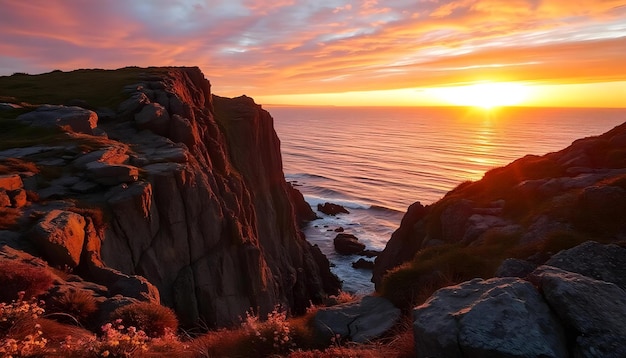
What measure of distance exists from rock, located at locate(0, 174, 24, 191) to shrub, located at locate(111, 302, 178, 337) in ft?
40.2

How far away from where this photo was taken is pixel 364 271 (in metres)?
71.3

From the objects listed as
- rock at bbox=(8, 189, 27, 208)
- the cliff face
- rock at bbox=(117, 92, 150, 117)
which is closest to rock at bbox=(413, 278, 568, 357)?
the cliff face

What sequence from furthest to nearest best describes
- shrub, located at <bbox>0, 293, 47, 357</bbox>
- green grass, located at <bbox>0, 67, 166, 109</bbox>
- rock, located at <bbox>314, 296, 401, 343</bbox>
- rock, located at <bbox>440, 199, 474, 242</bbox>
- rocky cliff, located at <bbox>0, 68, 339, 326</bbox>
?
green grass, located at <bbox>0, 67, 166, 109</bbox> → rock, located at <bbox>440, 199, 474, 242</bbox> → rocky cliff, located at <bbox>0, 68, 339, 326</bbox> → rock, located at <bbox>314, 296, 401, 343</bbox> → shrub, located at <bbox>0, 293, 47, 357</bbox>

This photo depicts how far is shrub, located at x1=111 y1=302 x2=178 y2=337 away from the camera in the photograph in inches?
394

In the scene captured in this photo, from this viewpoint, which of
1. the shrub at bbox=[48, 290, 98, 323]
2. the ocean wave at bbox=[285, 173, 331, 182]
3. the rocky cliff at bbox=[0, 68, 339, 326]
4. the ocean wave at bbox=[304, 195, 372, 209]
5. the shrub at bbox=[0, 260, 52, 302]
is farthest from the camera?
the ocean wave at bbox=[285, 173, 331, 182]

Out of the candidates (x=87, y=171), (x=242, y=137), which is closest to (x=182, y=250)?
(x=87, y=171)

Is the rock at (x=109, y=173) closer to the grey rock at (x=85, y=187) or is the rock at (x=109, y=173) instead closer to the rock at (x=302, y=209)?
the grey rock at (x=85, y=187)

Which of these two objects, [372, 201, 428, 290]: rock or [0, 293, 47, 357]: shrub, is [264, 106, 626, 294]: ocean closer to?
[372, 201, 428, 290]: rock

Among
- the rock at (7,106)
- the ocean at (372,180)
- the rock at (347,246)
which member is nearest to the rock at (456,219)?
the rock at (7,106)

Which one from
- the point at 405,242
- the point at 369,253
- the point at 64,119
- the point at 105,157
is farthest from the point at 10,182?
the point at 369,253

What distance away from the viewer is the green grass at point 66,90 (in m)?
39.3

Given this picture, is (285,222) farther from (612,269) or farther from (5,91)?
(612,269)

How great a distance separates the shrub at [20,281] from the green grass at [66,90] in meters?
29.9

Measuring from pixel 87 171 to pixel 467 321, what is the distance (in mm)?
21931
